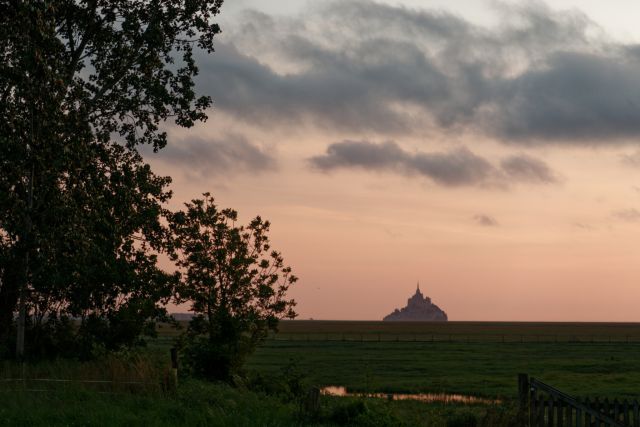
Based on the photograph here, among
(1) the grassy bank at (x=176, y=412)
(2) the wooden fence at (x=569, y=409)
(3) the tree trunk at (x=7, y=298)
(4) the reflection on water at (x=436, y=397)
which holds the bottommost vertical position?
(4) the reflection on water at (x=436, y=397)

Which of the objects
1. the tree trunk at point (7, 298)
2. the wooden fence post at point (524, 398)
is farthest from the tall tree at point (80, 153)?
the wooden fence post at point (524, 398)

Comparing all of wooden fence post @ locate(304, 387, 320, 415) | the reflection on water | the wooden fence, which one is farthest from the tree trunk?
the wooden fence

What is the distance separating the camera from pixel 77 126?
2627cm

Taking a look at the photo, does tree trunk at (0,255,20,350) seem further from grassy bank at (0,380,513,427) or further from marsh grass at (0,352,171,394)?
grassy bank at (0,380,513,427)

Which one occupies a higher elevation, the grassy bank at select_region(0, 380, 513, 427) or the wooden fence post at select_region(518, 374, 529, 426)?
the wooden fence post at select_region(518, 374, 529, 426)

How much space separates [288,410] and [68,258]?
9.27 metres

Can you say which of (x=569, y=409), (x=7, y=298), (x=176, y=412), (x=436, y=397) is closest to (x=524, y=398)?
(x=569, y=409)

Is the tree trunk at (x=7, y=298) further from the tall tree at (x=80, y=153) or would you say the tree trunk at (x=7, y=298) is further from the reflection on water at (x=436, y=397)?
the reflection on water at (x=436, y=397)

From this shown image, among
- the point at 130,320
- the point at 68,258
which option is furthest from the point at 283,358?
the point at 68,258

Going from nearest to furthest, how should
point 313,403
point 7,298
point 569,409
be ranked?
point 569,409 < point 313,403 < point 7,298

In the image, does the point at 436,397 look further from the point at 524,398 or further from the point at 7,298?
the point at 7,298

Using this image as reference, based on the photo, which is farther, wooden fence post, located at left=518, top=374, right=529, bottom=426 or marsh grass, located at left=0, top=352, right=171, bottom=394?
marsh grass, located at left=0, top=352, right=171, bottom=394

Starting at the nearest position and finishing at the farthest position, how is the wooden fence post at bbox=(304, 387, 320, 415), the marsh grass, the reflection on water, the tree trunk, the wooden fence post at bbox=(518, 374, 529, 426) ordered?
the wooden fence post at bbox=(518, 374, 529, 426) < the wooden fence post at bbox=(304, 387, 320, 415) < the marsh grass < the tree trunk < the reflection on water

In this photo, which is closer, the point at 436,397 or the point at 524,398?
the point at 524,398
